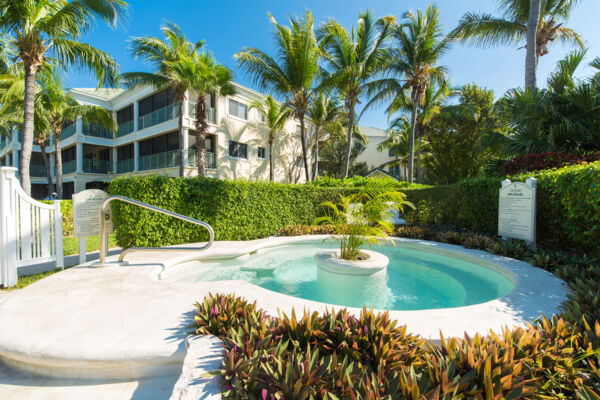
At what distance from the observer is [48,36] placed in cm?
861

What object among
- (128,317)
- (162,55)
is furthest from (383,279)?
(162,55)

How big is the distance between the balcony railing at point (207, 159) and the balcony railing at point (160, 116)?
3.07 meters

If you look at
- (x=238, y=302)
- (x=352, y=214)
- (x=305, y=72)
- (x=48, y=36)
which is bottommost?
(x=238, y=302)

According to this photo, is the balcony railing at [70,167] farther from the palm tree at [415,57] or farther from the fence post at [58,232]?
the palm tree at [415,57]

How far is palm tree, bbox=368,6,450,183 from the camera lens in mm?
14546

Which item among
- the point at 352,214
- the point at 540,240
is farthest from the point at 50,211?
the point at 540,240

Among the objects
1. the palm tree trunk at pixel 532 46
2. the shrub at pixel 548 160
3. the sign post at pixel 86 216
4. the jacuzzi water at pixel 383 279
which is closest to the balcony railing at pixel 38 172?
the sign post at pixel 86 216

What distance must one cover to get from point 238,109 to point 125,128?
34.6 feet

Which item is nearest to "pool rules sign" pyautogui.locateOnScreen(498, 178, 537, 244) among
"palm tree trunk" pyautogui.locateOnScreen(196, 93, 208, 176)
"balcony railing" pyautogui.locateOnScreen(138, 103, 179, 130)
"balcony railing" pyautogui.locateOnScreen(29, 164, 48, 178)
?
"palm tree trunk" pyautogui.locateOnScreen(196, 93, 208, 176)

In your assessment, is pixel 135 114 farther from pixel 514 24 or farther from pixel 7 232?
pixel 514 24

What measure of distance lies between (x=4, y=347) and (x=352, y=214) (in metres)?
5.22

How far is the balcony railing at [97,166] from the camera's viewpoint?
23.0 m

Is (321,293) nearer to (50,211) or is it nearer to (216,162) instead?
(50,211)

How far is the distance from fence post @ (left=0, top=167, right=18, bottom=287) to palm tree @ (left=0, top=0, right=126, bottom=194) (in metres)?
6.45
